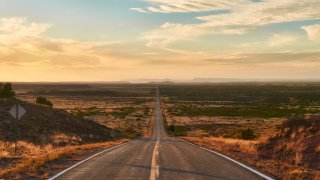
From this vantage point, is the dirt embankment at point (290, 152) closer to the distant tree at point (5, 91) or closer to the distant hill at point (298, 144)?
the distant hill at point (298, 144)

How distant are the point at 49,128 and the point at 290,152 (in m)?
25.7

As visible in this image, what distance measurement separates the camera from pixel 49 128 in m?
37.0

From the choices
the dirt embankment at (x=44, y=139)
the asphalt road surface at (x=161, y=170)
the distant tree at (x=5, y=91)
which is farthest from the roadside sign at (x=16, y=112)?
the distant tree at (x=5, y=91)

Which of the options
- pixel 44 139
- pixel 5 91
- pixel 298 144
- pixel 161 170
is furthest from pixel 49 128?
pixel 161 170

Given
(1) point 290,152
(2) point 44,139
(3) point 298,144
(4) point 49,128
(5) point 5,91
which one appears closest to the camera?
(1) point 290,152

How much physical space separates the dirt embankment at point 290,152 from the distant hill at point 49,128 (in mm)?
16622

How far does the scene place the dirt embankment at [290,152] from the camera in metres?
12.0

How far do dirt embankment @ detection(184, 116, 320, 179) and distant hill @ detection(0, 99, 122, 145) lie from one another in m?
16.6

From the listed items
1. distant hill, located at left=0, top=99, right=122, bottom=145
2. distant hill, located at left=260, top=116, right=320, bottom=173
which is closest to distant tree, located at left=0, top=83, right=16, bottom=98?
distant hill, located at left=0, top=99, right=122, bottom=145

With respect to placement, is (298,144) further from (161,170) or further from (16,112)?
(16,112)

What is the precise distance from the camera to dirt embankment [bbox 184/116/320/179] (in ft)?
39.3

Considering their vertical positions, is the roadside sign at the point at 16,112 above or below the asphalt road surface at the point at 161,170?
above

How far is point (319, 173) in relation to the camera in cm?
1109

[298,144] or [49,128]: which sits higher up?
[298,144]
